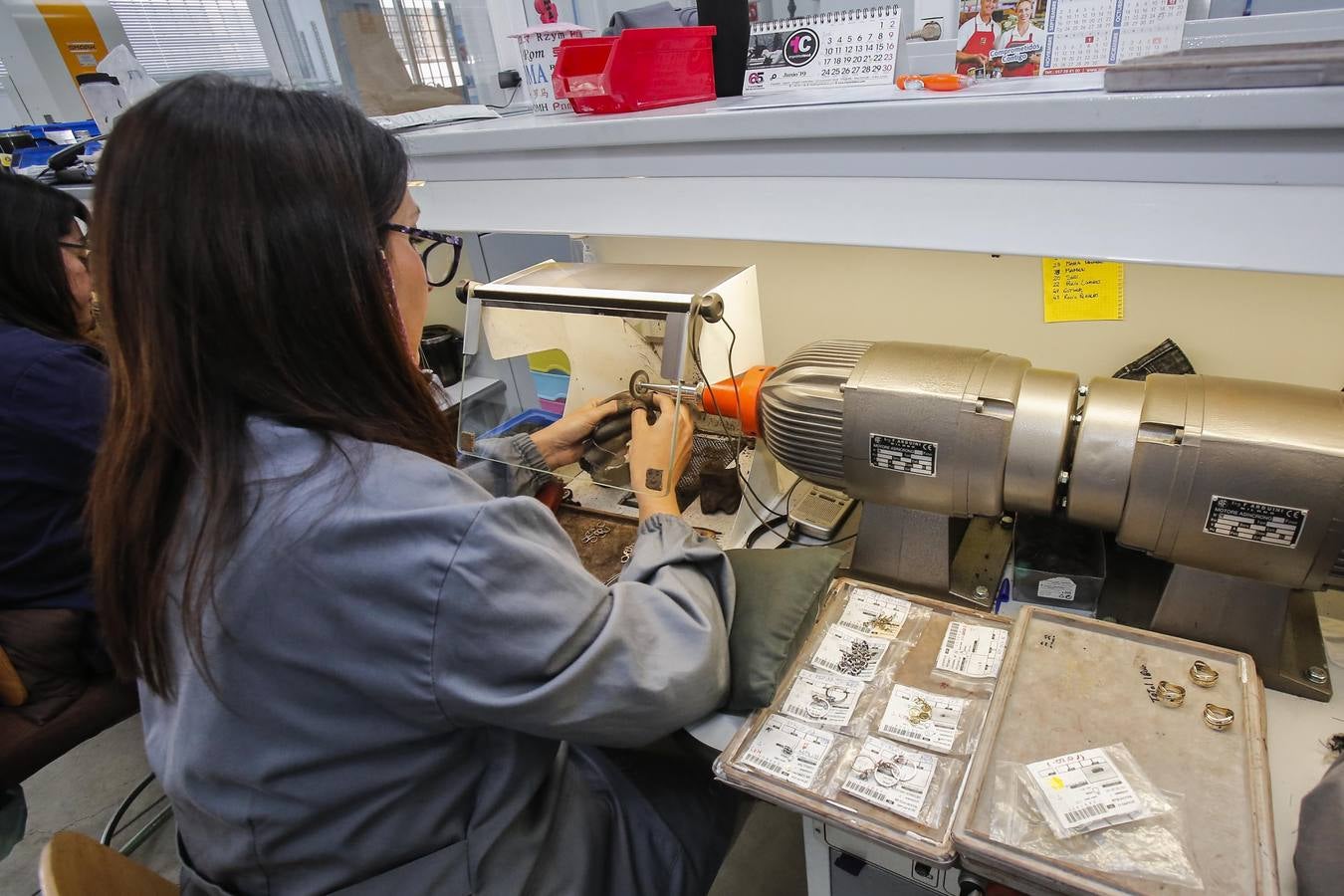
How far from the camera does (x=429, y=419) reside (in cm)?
80

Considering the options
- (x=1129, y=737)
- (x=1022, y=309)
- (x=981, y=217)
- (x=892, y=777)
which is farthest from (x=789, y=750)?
(x=1022, y=309)

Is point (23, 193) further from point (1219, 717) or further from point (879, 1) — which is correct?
point (1219, 717)

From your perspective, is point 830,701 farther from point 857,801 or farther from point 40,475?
point 40,475

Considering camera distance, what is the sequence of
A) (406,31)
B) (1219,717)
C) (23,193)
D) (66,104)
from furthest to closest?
(66,104) < (406,31) < (23,193) < (1219,717)

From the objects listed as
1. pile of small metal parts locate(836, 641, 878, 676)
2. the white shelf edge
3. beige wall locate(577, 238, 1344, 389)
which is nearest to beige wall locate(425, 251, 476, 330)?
beige wall locate(577, 238, 1344, 389)

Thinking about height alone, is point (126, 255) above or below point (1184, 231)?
above

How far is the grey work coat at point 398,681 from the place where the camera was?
626 mm

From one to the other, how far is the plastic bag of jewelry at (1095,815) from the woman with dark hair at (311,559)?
341mm

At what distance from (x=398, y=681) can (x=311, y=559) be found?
0.14m

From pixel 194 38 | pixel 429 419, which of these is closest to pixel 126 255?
pixel 429 419

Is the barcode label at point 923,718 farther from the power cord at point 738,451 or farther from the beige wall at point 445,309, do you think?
the beige wall at point 445,309

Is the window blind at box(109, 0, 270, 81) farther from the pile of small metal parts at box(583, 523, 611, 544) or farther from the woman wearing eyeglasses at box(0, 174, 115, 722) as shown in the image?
the pile of small metal parts at box(583, 523, 611, 544)

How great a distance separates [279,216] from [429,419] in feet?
0.85

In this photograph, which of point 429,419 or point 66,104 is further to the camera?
point 66,104
